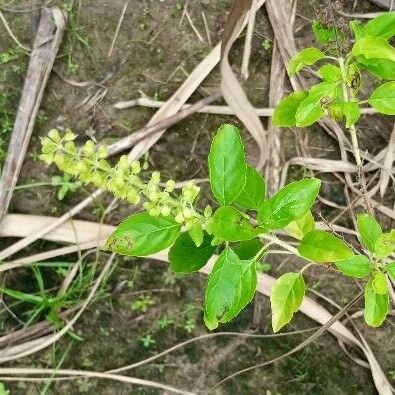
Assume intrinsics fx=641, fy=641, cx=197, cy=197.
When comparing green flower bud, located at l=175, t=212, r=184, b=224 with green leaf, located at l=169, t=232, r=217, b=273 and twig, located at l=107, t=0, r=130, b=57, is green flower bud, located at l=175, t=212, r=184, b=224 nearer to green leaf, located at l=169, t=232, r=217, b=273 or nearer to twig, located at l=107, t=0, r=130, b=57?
green leaf, located at l=169, t=232, r=217, b=273

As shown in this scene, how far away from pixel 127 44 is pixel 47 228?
0.78 meters

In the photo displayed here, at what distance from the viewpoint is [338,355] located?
7.75ft

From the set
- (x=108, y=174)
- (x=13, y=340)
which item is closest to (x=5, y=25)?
(x=13, y=340)

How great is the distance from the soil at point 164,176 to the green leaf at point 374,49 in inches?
34.4

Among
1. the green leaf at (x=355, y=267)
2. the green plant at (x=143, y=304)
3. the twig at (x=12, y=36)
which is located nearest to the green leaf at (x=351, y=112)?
the green leaf at (x=355, y=267)

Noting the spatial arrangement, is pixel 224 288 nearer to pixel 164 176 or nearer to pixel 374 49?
pixel 374 49

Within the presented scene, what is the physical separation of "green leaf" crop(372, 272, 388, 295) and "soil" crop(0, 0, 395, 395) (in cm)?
84

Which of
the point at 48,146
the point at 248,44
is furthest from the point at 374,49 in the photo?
the point at 248,44

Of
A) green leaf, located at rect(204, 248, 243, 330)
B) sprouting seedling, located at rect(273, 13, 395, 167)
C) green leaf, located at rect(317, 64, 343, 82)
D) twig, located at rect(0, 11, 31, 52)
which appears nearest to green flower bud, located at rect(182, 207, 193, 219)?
green leaf, located at rect(204, 248, 243, 330)

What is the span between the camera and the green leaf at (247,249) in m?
1.66

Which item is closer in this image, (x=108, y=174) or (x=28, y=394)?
(x=108, y=174)

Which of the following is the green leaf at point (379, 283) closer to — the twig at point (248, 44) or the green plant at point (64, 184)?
the twig at point (248, 44)

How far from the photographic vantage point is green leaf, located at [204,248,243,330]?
1.46 meters

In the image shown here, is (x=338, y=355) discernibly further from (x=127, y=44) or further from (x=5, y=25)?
(x=5, y=25)
